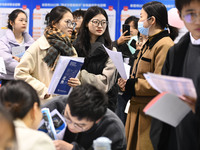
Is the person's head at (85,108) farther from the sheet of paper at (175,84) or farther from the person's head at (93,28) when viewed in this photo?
the person's head at (93,28)

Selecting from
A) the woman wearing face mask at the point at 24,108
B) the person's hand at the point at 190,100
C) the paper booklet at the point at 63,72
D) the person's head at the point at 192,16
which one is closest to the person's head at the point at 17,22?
the paper booklet at the point at 63,72

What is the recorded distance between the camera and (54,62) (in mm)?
3201

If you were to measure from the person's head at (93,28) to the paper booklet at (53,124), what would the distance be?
1.38 m

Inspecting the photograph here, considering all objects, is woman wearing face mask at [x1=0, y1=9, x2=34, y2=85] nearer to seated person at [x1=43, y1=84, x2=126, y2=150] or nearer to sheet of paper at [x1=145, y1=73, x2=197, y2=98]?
seated person at [x1=43, y1=84, x2=126, y2=150]

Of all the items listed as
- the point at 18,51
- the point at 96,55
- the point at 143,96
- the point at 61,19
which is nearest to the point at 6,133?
the point at 143,96

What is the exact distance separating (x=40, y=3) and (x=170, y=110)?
4.27 m

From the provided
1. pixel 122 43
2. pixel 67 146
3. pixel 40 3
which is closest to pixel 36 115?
pixel 67 146

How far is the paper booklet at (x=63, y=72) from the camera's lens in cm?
293

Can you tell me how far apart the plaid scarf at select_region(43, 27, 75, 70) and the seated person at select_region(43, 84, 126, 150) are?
1.03m

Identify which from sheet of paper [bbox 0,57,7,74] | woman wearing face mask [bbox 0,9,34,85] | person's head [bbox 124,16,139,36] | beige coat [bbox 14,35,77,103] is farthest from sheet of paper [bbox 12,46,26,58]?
person's head [bbox 124,16,139,36]

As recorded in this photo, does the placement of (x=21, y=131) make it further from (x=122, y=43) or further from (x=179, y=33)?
(x=122, y=43)

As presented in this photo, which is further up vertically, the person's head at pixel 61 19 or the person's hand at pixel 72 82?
the person's head at pixel 61 19

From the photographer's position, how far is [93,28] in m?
3.54

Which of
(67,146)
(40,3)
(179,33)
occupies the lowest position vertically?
(67,146)
